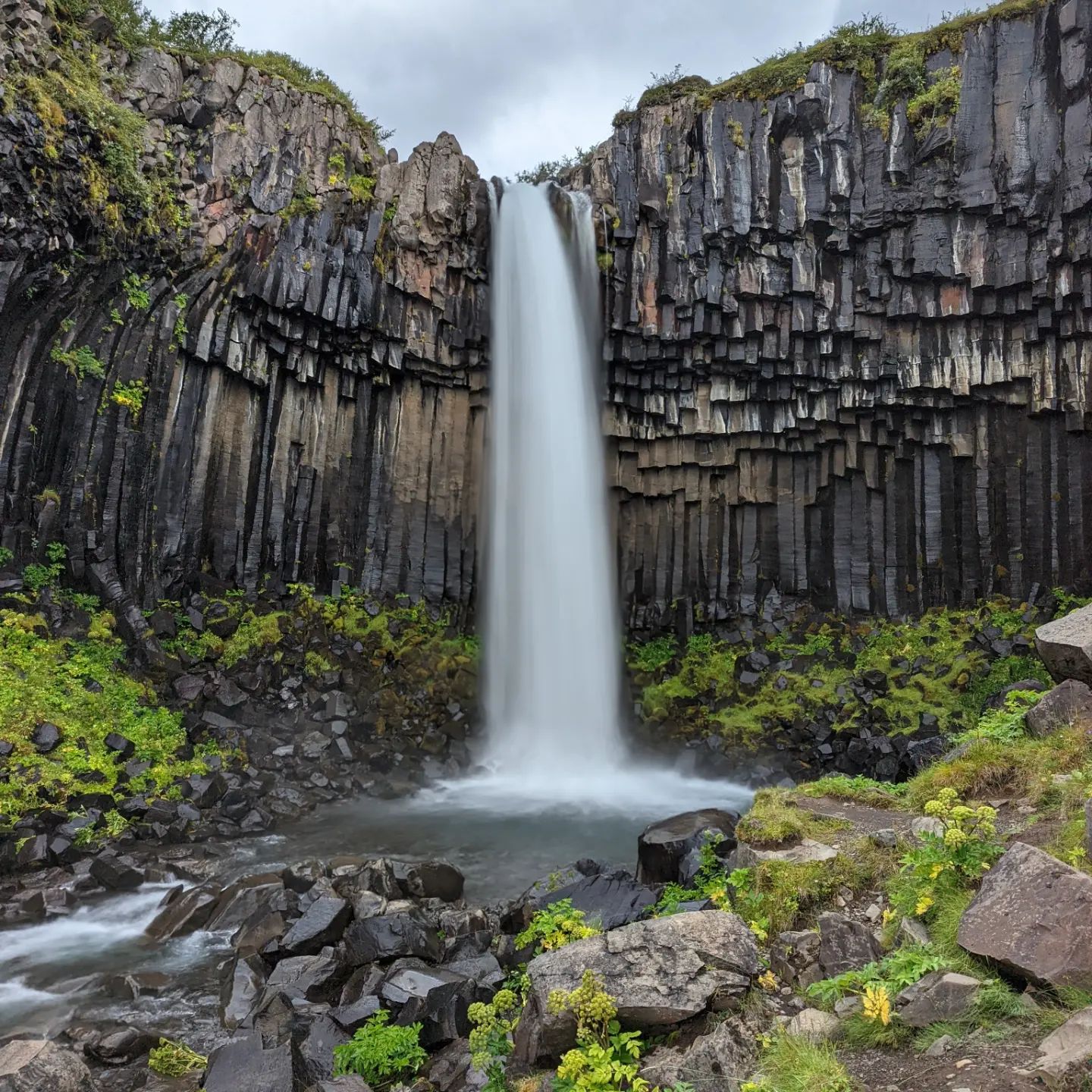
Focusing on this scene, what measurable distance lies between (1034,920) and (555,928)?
393 cm

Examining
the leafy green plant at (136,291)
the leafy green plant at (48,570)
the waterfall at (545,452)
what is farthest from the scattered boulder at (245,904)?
the leafy green plant at (136,291)

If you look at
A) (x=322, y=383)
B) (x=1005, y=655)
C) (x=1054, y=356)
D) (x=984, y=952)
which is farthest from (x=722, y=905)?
(x=1054, y=356)

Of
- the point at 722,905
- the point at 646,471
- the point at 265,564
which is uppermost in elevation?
the point at 646,471

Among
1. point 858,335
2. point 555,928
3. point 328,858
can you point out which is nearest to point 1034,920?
point 555,928

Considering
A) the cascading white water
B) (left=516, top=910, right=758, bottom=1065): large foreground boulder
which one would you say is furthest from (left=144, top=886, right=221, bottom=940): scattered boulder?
the cascading white water

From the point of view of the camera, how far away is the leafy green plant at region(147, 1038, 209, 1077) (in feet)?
18.3

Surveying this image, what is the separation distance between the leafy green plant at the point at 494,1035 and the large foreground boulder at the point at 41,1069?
263 cm

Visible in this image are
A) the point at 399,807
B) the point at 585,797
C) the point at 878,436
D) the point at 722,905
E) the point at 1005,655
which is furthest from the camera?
the point at 878,436

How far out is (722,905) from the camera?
5738 mm

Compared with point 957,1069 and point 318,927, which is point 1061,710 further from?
point 318,927

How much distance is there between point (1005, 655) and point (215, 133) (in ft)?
71.9

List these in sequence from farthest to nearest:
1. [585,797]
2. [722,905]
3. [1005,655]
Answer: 1. [1005,655]
2. [585,797]
3. [722,905]

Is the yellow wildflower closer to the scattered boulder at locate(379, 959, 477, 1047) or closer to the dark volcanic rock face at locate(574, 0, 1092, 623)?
the scattered boulder at locate(379, 959, 477, 1047)

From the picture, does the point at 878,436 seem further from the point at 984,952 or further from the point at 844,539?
the point at 984,952
